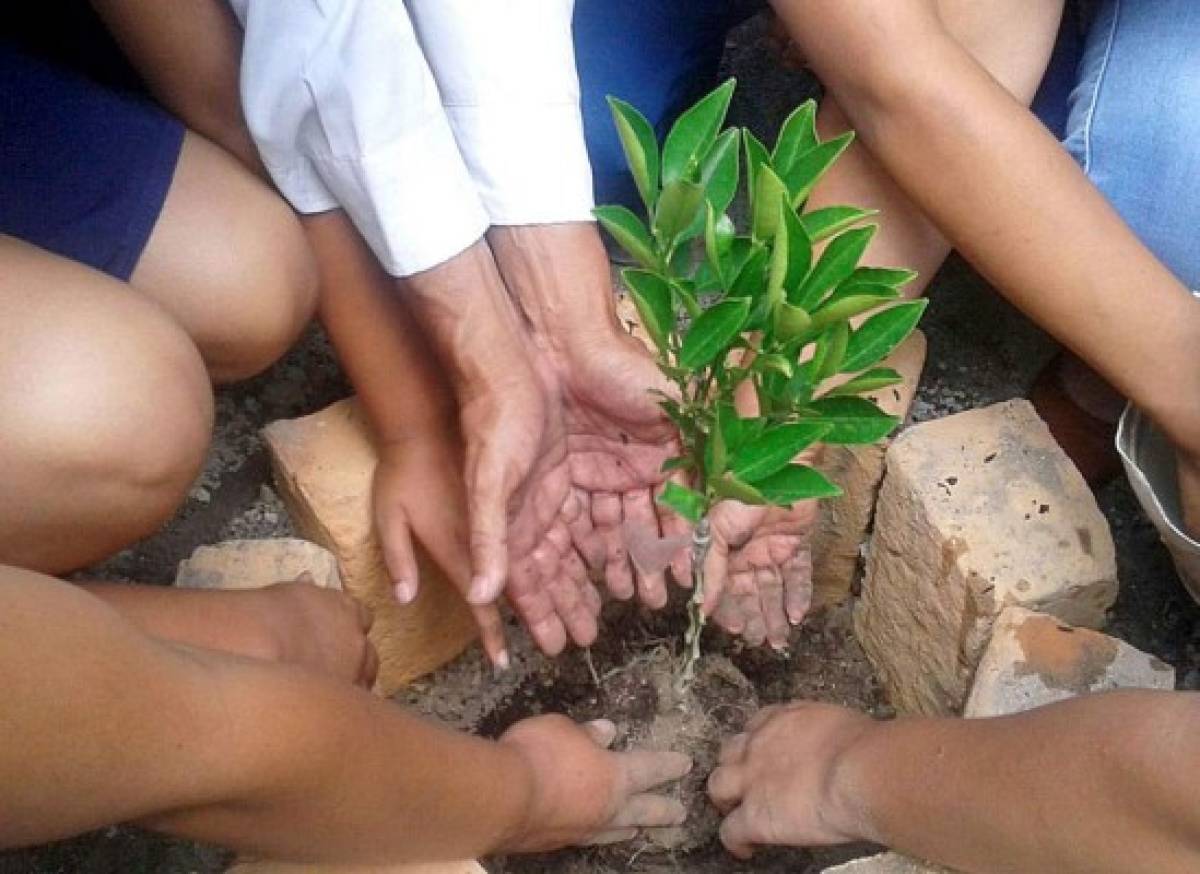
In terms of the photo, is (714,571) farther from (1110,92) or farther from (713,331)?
(1110,92)

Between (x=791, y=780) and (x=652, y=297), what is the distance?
0.47m

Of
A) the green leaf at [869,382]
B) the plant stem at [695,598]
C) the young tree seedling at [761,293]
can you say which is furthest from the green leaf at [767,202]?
the plant stem at [695,598]

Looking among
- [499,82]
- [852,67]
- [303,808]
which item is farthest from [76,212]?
[852,67]

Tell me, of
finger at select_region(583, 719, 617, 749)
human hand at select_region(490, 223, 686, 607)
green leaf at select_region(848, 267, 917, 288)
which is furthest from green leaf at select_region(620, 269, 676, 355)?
finger at select_region(583, 719, 617, 749)

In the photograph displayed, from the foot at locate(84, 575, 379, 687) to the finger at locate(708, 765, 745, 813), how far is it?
319 millimetres

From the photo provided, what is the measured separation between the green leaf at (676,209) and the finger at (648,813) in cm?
55

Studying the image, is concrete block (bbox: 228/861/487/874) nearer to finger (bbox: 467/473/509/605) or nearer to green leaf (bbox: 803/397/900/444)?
finger (bbox: 467/473/509/605)

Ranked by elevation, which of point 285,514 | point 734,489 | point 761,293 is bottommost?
point 285,514

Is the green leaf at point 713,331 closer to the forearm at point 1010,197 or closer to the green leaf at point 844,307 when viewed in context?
the green leaf at point 844,307

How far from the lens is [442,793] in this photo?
3.00 feet

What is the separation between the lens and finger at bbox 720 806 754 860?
1084 millimetres

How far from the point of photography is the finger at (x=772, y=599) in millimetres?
1188

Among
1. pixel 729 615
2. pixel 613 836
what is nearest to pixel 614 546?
pixel 729 615

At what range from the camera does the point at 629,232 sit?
2.51ft
